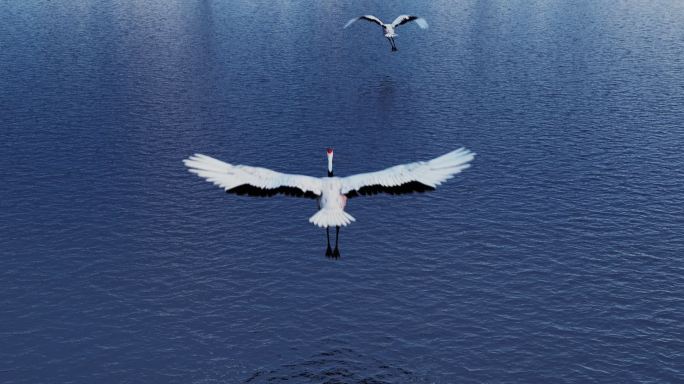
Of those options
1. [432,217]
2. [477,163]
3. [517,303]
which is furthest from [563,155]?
[517,303]

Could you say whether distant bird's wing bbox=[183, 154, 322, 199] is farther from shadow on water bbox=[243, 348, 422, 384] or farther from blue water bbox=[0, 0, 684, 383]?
blue water bbox=[0, 0, 684, 383]

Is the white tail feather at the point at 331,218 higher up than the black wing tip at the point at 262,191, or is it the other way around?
the black wing tip at the point at 262,191

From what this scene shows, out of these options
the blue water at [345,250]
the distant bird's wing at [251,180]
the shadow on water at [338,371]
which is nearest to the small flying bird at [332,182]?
the distant bird's wing at [251,180]

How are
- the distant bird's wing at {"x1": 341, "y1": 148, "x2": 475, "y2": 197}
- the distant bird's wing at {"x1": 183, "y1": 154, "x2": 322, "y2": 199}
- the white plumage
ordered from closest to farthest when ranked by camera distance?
the distant bird's wing at {"x1": 341, "y1": 148, "x2": 475, "y2": 197} → the white plumage → the distant bird's wing at {"x1": 183, "y1": 154, "x2": 322, "y2": 199}

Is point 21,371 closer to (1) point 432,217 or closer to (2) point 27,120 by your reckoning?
(1) point 432,217

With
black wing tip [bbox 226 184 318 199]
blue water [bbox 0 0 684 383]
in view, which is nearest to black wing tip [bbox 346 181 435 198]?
black wing tip [bbox 226 184 318 199]

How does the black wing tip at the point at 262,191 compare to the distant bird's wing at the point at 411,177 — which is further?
the black wing tip at the point at 262,191

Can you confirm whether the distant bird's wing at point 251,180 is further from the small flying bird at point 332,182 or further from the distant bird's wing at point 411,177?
the distant bird's wing at point 411,177
